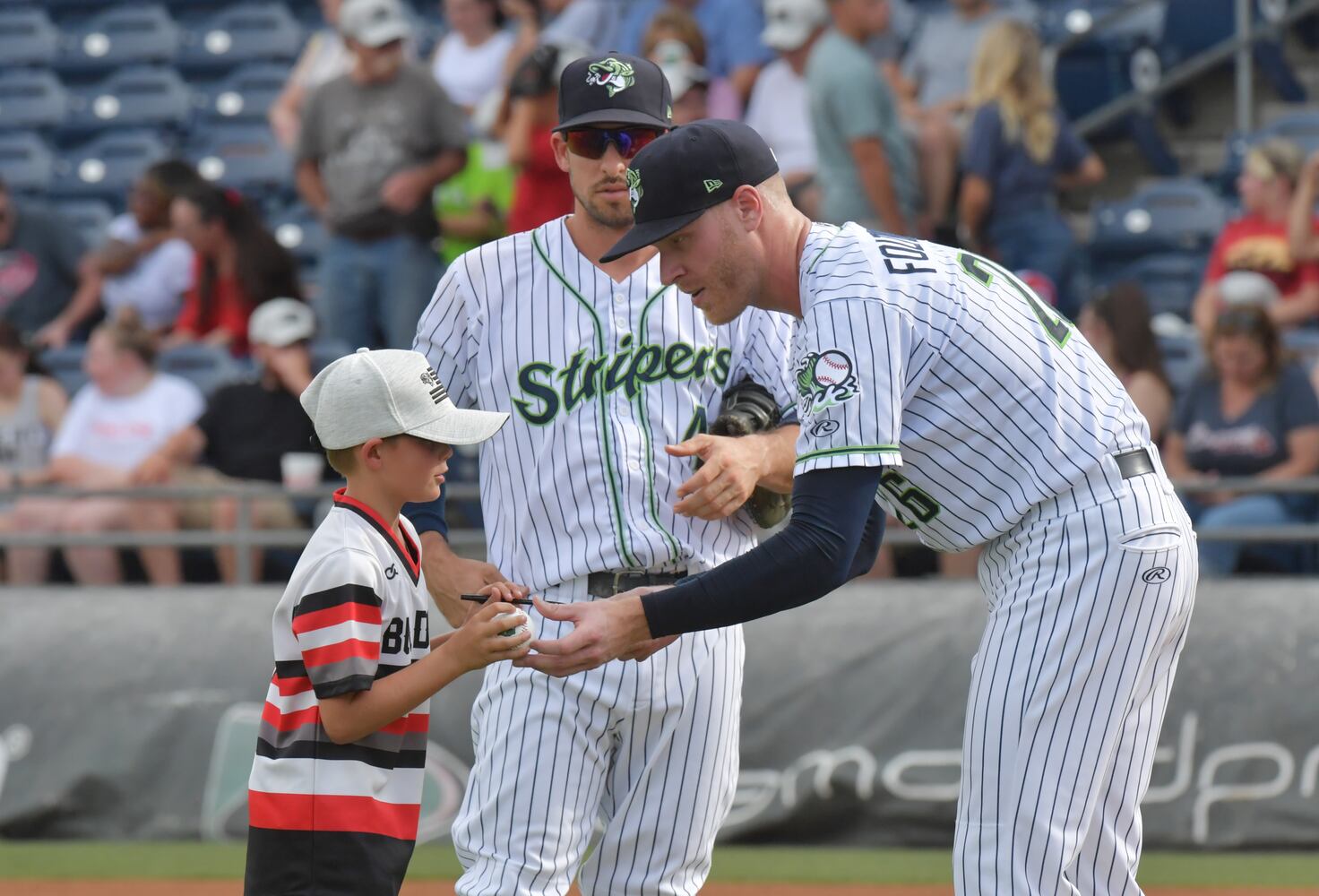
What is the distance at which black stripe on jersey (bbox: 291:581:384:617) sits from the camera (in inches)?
128

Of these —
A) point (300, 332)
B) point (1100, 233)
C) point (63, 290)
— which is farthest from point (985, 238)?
point (63, 290)

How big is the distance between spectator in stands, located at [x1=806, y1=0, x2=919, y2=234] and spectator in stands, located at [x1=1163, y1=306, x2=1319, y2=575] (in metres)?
1.63

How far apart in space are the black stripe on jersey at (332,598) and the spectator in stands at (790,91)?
5.79 m

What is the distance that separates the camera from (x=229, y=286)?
9539 millimetres

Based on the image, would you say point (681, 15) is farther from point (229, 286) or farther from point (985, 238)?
point (229, 286)

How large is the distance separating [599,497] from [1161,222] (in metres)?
6.80

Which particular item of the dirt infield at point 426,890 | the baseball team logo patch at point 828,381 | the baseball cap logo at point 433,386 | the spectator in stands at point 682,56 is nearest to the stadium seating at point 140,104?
the spectator in stands at point 682,56

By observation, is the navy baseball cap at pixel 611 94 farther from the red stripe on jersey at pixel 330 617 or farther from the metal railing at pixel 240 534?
the metal railing at pixel 240 534

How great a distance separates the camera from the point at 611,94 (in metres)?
3.91

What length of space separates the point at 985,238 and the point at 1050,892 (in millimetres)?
5850

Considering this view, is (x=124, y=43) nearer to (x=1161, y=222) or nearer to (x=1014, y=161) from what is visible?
(x=1014, y=161)

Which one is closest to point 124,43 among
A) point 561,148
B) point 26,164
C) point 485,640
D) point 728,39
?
point 26,164

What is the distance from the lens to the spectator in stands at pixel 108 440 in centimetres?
798

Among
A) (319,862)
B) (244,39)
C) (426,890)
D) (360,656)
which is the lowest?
(426,890)
